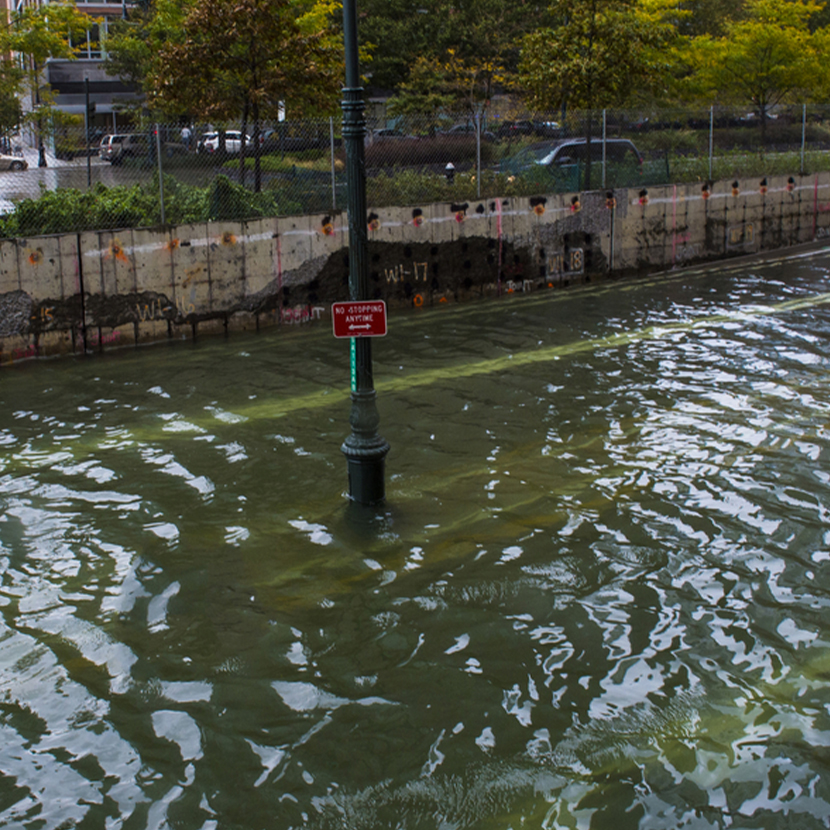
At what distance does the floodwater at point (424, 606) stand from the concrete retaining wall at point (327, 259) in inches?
94.0

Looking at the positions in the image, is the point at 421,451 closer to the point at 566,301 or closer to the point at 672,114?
the point at 566,301

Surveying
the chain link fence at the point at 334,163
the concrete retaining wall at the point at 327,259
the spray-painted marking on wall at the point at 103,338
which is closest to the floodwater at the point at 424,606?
the spray-painted marking on wall at the point at 103,338

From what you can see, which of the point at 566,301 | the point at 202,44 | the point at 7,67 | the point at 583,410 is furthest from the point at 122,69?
the point at 583,410

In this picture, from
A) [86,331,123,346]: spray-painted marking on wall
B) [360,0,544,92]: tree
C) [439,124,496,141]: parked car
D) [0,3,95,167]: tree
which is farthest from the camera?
[360,0,544,92]: tree

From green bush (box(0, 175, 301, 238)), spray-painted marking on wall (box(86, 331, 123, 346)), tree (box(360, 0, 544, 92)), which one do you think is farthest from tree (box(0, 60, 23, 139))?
tree (box(360, 0, 544, 92))

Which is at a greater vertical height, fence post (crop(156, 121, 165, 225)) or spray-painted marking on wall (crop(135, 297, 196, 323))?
fence post (crop(156, 121, 165, 225))

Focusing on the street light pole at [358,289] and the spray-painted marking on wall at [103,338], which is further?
the spray-painted marking on wall at [103,338]

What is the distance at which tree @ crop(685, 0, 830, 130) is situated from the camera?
32.2 m

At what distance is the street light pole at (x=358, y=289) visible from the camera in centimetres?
729

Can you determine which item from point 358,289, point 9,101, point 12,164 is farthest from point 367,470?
point 9,101

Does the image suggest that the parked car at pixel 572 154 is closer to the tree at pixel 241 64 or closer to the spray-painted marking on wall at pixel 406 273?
the spray-painted marking on wall at pixel 406 273

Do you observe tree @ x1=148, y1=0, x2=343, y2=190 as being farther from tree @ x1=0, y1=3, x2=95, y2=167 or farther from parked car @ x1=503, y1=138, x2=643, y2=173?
tree @ x1=0, y1=3, x2=95, y2=167

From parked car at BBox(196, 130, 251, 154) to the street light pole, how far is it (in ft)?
27.2

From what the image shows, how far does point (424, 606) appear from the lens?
6.40 meters
